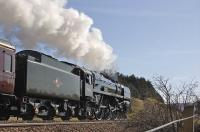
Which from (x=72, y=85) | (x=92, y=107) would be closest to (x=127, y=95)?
(x=92, y=107)

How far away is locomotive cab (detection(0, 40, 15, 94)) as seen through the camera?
738 inches

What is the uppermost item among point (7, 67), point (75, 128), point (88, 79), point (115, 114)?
point (88, 79)

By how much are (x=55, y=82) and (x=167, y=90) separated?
7699 millimetres

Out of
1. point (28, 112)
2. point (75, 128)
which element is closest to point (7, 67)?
point (28, 112)

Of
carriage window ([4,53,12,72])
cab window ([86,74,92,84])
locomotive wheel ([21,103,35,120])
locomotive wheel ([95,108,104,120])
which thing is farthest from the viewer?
locomotive wheel ([95,108,104,120])

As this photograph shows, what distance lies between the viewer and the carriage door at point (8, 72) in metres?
18.9

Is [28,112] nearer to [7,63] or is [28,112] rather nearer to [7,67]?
[7,67]

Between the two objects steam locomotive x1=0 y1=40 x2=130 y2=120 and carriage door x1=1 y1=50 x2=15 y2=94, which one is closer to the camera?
carriage door x1=1 y1=50 x2=15 y2=94

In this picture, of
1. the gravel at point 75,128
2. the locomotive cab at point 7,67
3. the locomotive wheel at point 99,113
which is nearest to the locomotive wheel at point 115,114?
the locomotive wheel at point 99,113

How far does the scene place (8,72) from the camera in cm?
1925

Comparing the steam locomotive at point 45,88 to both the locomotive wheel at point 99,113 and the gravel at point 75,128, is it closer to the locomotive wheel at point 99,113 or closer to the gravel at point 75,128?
the locomotive wheel at point 99,113

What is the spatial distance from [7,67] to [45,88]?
400cm

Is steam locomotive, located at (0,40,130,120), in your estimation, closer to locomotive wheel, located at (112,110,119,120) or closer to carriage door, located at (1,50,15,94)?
carriage door, located at (1,50,15,94)

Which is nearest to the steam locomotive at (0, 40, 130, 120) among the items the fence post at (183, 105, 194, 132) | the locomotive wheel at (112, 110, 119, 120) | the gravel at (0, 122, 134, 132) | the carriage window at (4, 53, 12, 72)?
the carriage window at (4, 53, 12, 72)
